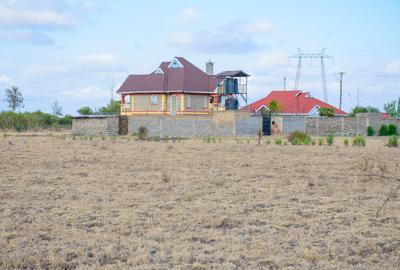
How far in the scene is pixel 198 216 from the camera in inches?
421

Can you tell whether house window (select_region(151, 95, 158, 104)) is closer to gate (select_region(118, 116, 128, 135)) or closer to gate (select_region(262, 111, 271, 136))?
gate (select_region(118, 116, 128, 135))

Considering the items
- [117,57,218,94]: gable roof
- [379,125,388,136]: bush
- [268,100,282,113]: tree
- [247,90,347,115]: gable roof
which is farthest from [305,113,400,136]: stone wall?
[247,90,347,115]: gable roof

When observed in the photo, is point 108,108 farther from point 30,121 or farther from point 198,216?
point 198,216

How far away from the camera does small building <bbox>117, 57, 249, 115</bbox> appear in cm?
5306

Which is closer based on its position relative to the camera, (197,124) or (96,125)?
(197,124)

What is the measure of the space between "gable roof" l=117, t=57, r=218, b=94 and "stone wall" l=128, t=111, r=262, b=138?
6609 millimetres

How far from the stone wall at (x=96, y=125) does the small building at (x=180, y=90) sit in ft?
22.4

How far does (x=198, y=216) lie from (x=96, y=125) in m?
37.6

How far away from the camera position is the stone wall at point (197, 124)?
150 ft

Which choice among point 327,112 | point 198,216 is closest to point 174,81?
point 327,112

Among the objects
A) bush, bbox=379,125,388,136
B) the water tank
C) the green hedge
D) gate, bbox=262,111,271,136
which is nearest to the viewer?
gate, bbox=262,111,271,136

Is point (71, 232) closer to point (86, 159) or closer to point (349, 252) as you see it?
point (349, 252)

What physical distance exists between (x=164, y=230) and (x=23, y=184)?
6196 mm

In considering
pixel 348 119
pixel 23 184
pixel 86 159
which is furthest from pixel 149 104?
pixel 23 184
